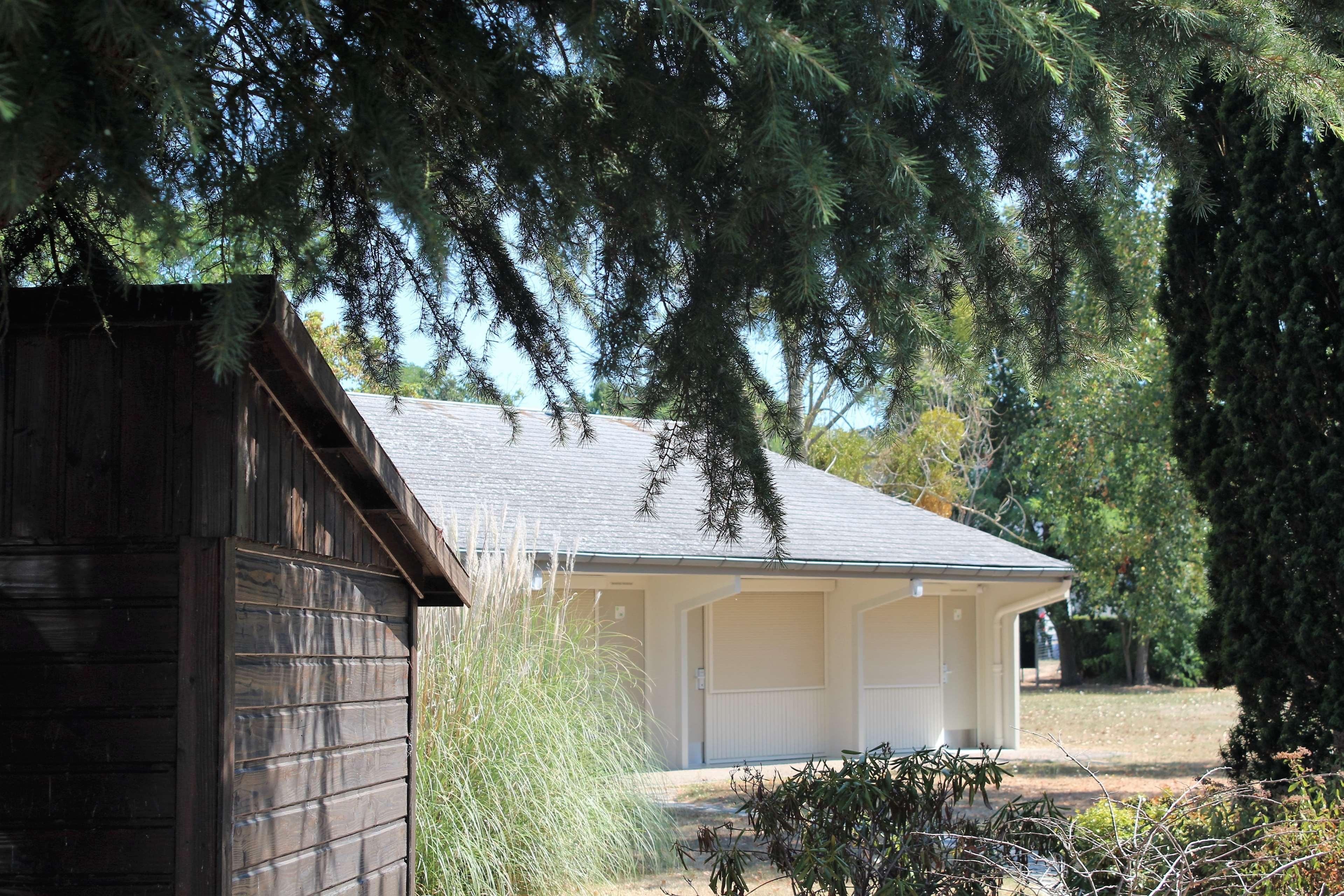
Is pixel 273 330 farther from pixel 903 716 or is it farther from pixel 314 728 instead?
pixel 903 716

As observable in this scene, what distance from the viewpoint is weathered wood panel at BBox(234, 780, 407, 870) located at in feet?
12.4

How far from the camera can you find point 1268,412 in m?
8.97

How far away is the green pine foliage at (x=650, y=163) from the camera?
2.66m

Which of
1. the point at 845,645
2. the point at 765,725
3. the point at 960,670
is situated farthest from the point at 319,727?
the point at 960,670

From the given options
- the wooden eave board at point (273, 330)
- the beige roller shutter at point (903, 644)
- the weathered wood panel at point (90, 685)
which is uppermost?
the wooden eave board at point (273, 330)

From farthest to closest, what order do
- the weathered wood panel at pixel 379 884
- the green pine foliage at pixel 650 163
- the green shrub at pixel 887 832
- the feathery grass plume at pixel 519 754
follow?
the feathery grass plume at pixel 519 754 → the green shrub at pixel 887 832 → the weathered wood panel at pixel 379 884 → the green pine foliage at pixel 650 163

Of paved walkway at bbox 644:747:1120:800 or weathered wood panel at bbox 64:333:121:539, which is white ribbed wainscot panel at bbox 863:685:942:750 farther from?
weathered wood panel at bbox 64:333:121:539

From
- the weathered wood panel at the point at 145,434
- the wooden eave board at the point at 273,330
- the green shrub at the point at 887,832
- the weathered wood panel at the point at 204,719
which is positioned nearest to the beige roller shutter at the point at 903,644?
the green shrub at the point at 887,832

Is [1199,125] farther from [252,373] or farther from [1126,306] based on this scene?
[252,373]

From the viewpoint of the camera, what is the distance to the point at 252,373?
11.9 feet

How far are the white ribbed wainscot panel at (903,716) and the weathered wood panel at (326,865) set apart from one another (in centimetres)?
1282

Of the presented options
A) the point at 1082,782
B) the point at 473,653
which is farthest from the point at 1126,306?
the point at 1082,782

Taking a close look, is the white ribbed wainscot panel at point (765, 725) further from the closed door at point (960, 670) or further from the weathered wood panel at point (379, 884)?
the weathered wood panel at point (379, 884)

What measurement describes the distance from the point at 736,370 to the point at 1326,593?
241 inches
